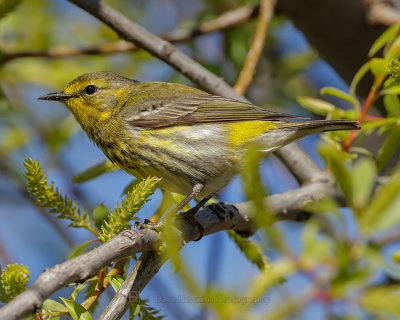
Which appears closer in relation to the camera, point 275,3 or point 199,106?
point 199,106

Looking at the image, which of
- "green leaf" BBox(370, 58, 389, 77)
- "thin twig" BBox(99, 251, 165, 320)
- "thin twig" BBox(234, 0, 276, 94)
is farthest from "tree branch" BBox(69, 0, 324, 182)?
"thin twig" BBox(99, 251, 165, 320)

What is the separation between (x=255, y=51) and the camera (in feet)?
11.0

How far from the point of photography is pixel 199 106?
3.51 m

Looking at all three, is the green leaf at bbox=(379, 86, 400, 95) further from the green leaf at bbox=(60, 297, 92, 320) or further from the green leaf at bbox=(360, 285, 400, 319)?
the green leaf at bbox=(60, 297, 92, 320)

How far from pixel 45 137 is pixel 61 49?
893 millimetres

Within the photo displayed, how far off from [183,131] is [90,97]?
34.5 inches

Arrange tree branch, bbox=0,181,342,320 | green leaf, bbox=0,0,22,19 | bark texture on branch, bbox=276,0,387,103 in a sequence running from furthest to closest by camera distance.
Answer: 1. bark texture on branch, bbox=276,0,387,103
2. green leaf, bbox=0,0,22,19
3. tree branch, bbox=0,181,342,320

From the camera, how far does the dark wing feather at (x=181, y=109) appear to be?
10.7 feet

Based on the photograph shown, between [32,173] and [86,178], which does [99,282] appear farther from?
[86,178]

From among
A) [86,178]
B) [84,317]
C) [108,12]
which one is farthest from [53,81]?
[84,317]

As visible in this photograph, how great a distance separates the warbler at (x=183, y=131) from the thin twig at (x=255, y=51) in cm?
17

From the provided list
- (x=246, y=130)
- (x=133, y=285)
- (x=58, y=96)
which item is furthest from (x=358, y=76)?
(x=58, y=96)

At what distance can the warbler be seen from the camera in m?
3.09

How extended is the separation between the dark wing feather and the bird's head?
5.7 inches
